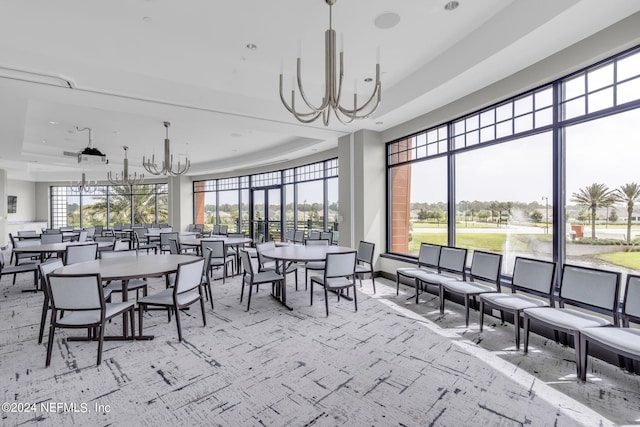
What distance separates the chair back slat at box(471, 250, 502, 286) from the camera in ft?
12.9

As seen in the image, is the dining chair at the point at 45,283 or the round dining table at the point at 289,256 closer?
the dining chair at the point at 45,283

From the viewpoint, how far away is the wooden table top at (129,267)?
3.21 m

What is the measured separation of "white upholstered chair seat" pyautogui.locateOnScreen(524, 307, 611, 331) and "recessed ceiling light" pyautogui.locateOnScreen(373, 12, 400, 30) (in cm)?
335

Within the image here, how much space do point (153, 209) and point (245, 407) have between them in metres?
14.1

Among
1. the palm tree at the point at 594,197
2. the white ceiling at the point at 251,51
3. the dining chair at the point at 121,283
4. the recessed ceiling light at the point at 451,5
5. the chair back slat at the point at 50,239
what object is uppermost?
the recessed ceiling light at the point at 451,5

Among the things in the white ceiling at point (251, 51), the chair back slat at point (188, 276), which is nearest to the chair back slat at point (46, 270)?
the chair back slat at point (188, 276)

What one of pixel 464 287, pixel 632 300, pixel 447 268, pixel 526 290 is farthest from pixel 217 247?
pixel 632 300

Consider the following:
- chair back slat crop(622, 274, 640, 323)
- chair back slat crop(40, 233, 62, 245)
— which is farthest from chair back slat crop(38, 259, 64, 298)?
chair back slat crop(622, 274, 640, 323)

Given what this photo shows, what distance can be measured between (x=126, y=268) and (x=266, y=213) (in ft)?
25.3


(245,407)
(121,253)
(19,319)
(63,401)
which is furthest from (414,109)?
(19,319)

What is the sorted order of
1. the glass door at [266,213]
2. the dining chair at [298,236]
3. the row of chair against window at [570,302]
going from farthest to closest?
1. the glass door at [266,213]
2. the dining chair at [298,236]
3. the row of chair against window at [570,302]

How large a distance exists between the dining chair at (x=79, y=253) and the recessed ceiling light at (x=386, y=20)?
5.64 meters

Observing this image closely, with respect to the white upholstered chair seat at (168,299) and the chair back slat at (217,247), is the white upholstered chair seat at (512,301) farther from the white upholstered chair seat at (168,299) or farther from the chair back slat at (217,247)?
the chair back slat at (217,247)

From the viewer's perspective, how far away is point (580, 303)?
2.99m
